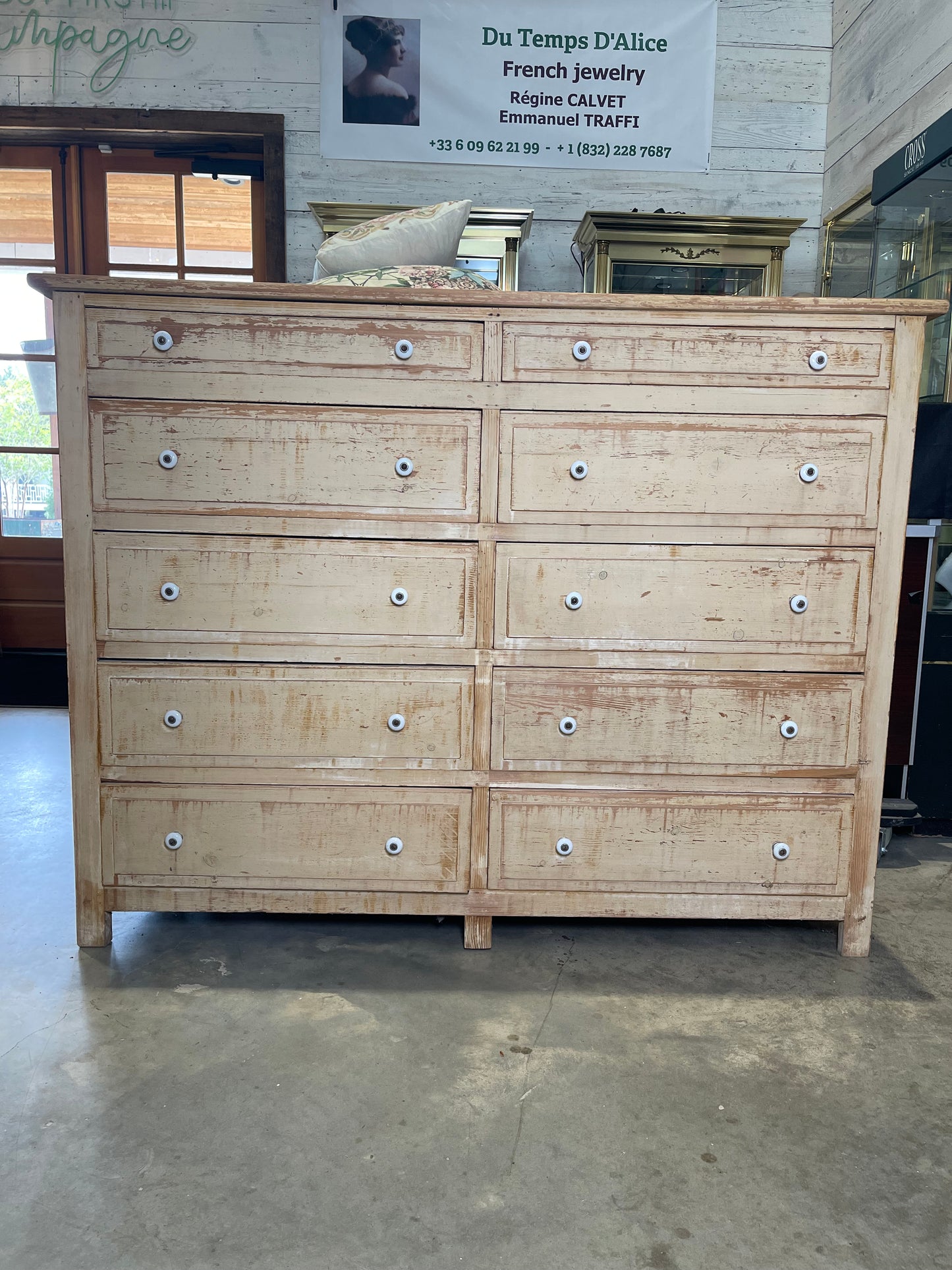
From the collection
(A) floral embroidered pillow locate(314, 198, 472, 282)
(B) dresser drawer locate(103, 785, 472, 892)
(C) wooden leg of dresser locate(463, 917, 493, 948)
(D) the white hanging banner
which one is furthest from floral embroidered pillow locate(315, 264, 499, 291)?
(D) the white hanging banner

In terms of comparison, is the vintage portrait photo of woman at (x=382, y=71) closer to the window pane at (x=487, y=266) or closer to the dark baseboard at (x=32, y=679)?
the window pane at (x=487, y=266)

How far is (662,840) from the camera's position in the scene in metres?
2.01

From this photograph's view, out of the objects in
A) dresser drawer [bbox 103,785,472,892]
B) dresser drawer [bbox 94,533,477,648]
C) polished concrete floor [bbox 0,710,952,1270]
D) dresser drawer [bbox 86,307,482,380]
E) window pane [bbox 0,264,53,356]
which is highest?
window pane [bbox 0,264,53,356]

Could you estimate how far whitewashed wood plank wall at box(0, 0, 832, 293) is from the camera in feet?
11.3

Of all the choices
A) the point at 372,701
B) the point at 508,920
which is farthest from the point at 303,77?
the point at 508,920

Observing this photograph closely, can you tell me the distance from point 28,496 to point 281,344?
3.10 metres

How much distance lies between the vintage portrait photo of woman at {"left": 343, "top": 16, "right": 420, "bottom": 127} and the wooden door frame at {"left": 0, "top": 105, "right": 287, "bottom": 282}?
31 cm

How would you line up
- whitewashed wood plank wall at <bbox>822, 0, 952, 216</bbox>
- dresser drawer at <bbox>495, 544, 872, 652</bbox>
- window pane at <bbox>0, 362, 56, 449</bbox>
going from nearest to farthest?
dresser drawer at <bbox>495, 544, 872, 652</bbox> → whitewashed wood plank wall at <bbox>822, 0, 952, 216</bbox> → window pane at <bbox>0, 362, 56, 449</bbox>

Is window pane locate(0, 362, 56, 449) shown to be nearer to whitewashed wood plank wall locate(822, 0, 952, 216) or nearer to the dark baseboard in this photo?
the dark baseboard

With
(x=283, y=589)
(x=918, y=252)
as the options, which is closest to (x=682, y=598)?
(x=283, y=589)

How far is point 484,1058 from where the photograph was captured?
1641mm

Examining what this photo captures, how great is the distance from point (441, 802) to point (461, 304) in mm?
1084

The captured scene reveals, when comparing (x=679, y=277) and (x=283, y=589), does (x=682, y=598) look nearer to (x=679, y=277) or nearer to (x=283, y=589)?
(x=283, y=589)

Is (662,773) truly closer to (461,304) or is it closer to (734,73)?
(461,304)
